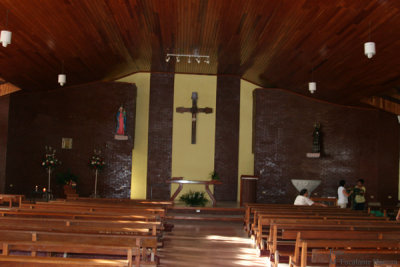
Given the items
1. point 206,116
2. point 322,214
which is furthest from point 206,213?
point 322,214

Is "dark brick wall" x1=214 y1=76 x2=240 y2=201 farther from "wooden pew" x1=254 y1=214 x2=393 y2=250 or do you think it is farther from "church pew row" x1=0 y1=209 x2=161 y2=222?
"church pew row" x1=0 y1=209 x2=161 y2=222

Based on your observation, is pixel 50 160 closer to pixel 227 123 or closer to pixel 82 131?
pixel 82 131

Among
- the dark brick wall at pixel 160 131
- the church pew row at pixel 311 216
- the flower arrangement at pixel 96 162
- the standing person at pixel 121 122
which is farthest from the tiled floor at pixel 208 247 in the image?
the standing person at pixel 121 122

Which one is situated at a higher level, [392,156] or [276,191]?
[392,156]

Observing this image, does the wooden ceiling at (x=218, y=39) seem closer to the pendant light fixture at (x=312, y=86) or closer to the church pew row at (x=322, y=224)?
the pendant light fixture at (x=312, y=86)

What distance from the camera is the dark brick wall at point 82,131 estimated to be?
486 inches

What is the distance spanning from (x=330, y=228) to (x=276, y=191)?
7.69 metres

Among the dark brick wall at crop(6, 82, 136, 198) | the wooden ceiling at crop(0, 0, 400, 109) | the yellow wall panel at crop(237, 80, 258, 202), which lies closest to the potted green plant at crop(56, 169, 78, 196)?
the dark brick wall at crop(6, 82, 136, 198)

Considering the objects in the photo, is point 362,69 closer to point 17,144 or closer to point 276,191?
point 276,191

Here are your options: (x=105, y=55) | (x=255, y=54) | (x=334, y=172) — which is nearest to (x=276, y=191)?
(x=334, y=172)

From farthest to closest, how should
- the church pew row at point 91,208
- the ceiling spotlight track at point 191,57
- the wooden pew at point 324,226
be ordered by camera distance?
1. the ceiling spotlight track at point 191,57
2. the church pew row at point 91,208
3. the wooden pew at point 324,226

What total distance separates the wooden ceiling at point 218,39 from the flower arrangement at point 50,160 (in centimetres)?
180

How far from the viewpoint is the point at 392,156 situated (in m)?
12.3

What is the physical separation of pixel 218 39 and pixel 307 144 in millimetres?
5112
